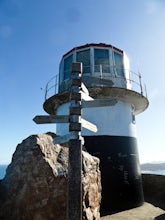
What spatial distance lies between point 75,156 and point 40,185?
12.0ft

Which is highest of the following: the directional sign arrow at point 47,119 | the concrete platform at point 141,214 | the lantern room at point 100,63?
the lantern room at point 100,63

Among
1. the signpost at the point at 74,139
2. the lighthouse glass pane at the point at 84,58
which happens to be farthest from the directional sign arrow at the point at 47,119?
the lighthouse glass pane at the point at 84,58

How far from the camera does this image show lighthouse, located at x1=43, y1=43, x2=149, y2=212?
11.3 metres

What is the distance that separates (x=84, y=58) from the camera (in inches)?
516

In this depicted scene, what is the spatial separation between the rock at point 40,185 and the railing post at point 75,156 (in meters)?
3.29

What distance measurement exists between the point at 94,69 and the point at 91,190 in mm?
7527

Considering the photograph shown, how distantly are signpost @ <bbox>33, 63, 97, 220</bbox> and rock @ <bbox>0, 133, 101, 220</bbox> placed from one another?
3.26 meters

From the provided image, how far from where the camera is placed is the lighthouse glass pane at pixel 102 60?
12680 mm

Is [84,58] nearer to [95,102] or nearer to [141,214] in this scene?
[95,102]

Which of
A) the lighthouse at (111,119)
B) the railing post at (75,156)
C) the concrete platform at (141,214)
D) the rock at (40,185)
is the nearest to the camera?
the railing post at (75,156)

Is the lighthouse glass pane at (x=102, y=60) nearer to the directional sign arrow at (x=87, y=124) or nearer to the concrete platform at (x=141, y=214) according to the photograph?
the concrete platform at (x=141, y=214)

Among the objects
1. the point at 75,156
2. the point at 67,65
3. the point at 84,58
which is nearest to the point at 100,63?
the point at 84,58

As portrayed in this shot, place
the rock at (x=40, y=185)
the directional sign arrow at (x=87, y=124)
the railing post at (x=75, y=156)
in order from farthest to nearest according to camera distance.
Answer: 1. the rock at (x=40, y=185)
2. the directional sign arrow at (x=87, y=124)
3. the railing post at (x=75, y=156)

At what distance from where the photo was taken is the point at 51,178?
6.99 m
